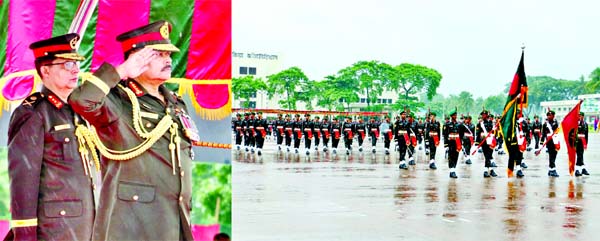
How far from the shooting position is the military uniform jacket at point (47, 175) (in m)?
4.01

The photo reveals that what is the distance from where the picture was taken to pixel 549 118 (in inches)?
721

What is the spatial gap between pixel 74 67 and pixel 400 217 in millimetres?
6861

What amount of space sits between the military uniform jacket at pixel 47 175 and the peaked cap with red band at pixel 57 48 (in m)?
0.18

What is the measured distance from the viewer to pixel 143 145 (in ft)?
12.8

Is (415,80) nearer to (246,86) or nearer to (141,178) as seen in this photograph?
(246,86)

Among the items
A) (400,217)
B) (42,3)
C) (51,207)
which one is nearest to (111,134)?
(51,207)

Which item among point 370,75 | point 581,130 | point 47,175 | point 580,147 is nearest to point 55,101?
point 47,175

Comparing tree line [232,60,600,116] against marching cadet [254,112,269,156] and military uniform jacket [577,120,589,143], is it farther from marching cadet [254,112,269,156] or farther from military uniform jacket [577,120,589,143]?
military uniform jacket [577,120,589,143]

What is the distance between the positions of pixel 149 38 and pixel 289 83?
240ft

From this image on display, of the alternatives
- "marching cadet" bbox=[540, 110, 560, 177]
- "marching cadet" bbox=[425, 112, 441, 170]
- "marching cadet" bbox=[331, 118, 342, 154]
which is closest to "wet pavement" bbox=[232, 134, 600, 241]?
"marching cadet" bbox=[540, 110, 560, 177]

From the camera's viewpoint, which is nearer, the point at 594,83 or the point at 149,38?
the point at 149,38

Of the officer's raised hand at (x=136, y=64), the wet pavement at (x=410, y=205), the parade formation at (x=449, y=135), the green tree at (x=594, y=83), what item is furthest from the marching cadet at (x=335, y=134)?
the green tree at (x=594, y=83)

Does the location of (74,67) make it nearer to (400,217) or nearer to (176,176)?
(176,176)

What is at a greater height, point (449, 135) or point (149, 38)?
point (149, 38)
